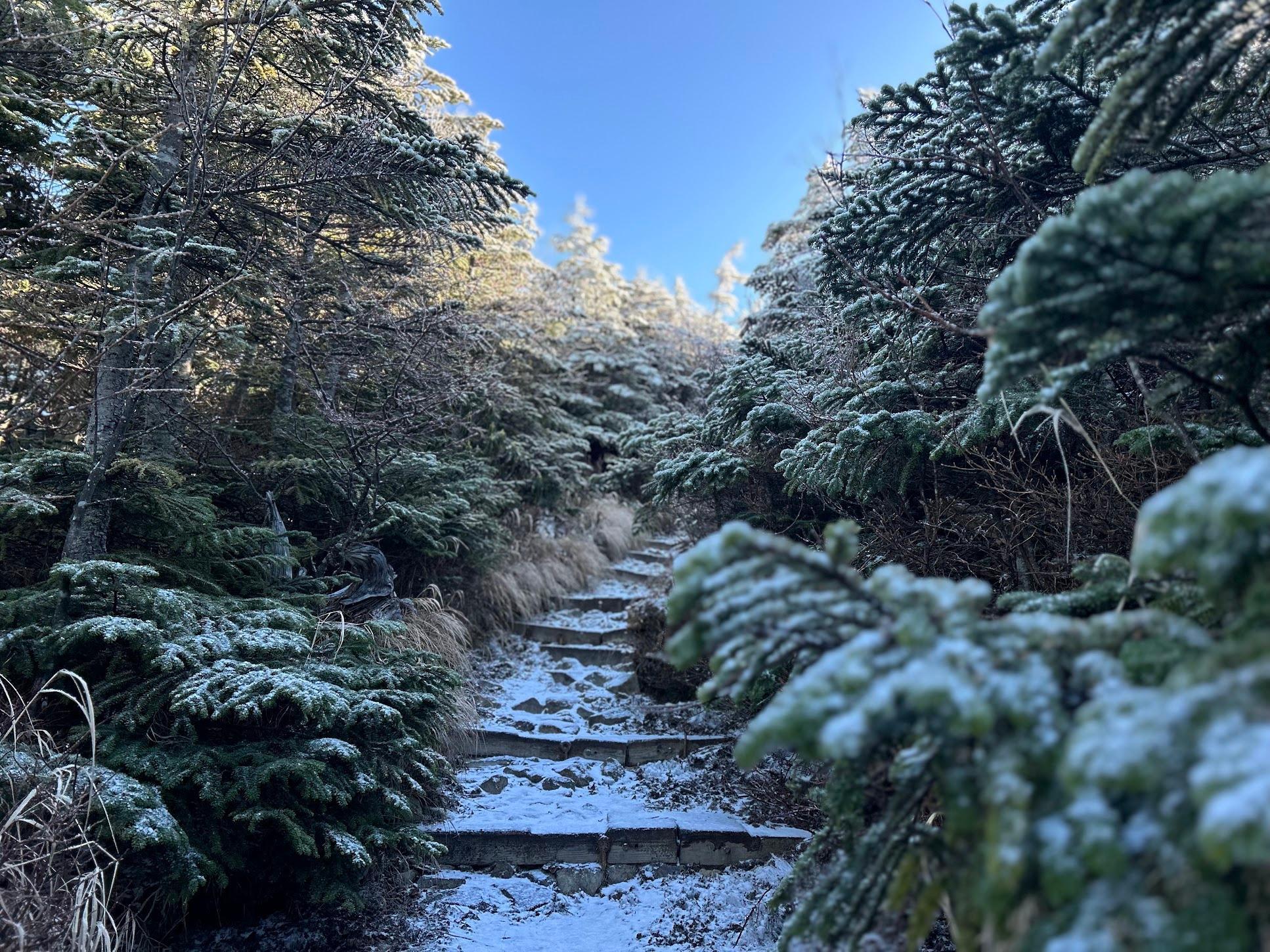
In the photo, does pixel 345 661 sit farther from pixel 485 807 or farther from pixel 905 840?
pixel 905 840

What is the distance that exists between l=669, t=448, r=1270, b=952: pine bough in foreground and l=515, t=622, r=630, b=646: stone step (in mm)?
5203

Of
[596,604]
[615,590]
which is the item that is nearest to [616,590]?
[615,590]

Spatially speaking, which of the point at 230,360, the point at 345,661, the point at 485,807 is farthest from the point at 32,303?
the point at 485,807

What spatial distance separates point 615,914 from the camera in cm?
309

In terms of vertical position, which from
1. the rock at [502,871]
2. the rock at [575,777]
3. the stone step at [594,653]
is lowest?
the rock at [502,871]

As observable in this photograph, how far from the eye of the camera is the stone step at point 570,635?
21.0ft

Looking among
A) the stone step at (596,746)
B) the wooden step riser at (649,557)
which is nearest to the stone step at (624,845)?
the stone step at (596,746)

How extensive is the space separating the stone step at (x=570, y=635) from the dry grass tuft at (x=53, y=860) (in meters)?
4.35

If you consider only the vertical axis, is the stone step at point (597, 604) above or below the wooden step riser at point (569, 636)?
above

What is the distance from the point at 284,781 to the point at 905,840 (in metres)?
2.14

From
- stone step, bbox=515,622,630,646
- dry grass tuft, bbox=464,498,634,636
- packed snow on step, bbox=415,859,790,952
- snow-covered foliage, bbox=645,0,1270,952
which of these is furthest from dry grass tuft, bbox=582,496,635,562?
snow-covered foliage, bbox=645,0,1270,952

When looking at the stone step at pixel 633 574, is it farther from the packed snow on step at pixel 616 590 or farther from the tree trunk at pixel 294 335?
the tree trunk at pixel 294 335

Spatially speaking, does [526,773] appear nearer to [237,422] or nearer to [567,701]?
[567,701]

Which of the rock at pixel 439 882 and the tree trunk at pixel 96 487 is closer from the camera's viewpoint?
the tree trunk at pixel 96 487
